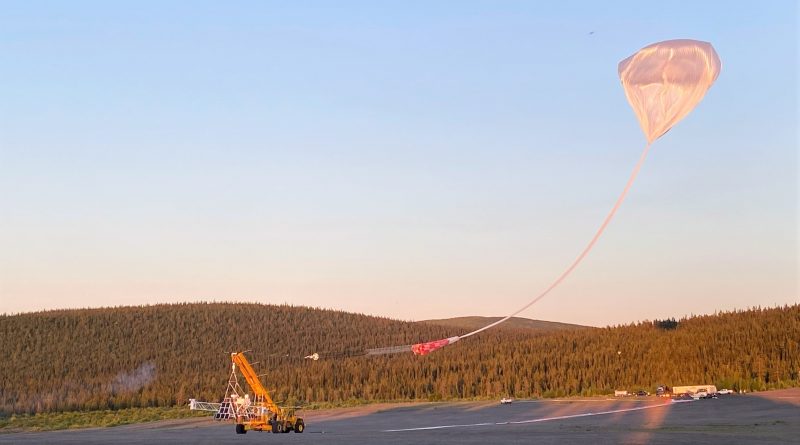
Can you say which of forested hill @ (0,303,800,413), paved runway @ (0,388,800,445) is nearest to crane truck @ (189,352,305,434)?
paved runway @ (0,388,800,445)

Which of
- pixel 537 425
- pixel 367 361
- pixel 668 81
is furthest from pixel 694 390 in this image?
pixel 367 361

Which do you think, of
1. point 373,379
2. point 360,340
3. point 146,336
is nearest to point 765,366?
point 373,379

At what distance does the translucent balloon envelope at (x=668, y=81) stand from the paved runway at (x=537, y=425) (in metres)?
10.0

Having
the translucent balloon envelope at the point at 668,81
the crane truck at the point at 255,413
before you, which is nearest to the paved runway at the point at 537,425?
the crane truck at the point at 255,413

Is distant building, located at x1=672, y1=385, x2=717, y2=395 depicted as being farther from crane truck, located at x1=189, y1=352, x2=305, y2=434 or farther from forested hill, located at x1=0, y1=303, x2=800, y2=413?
crane truck, located at x1=189, y1=352, x2=305, y2=434

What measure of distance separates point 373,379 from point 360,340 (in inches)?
2155

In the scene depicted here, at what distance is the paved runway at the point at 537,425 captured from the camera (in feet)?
110

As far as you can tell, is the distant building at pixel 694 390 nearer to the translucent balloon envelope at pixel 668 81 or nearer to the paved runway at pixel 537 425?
the paved runway at pixel 537 425

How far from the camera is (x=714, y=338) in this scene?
86.6 meters

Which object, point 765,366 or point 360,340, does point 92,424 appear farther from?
point 360,340

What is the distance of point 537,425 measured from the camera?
141 feet

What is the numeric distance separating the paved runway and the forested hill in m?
15.4

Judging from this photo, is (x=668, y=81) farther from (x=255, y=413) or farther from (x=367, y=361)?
(x=367, y=361)

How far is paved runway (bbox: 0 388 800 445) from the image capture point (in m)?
33.5
